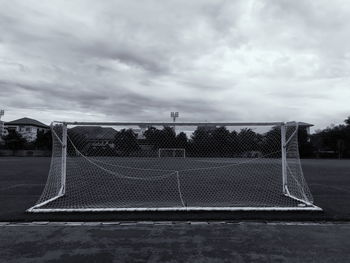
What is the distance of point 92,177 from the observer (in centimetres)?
1355

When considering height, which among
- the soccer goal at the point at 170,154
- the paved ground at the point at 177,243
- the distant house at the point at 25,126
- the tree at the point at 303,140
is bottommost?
the paved ground at the point at 177,243

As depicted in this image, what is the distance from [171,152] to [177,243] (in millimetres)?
5391

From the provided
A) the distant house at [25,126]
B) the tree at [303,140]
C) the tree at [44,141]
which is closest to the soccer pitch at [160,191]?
the tree at [303,140]

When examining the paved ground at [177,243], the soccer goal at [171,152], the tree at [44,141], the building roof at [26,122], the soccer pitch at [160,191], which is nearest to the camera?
the paved ground at [177,243]

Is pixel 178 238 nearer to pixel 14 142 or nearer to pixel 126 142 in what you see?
pixel 126 142

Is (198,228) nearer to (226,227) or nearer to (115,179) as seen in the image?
(226,227)

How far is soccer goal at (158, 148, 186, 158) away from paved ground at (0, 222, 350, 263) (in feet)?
13.8

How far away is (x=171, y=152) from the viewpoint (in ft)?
32.0

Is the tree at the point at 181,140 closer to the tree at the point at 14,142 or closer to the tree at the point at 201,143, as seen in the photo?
the tree at the point at 201,143

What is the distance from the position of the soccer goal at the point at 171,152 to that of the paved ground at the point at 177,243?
4213 millimetres

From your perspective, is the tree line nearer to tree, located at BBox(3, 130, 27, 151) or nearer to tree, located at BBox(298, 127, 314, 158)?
tree, located at BBox(298, 127, 314, 158)

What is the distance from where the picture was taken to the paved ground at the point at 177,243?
3910mm

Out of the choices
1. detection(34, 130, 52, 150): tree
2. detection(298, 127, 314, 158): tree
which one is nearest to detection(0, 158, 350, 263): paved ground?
detection(298, 127, 314, 158): tree

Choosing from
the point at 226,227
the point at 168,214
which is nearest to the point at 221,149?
the point at 168,214
